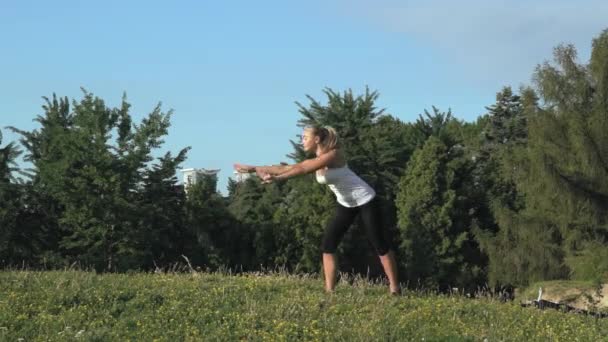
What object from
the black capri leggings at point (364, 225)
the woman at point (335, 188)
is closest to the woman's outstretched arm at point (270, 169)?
the woman at point (335, 188)

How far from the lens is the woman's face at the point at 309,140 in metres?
8.52

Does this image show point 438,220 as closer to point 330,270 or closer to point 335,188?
point 330,270

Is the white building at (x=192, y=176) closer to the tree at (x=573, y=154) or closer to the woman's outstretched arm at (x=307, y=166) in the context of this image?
the tree at (x=573, y=154)

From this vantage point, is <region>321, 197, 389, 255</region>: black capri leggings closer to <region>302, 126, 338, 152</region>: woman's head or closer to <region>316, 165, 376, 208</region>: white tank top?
<region>316, 165, 376, 208</region>: white tank top

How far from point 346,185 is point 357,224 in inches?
949

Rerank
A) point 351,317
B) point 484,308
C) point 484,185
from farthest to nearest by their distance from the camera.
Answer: point 484,185
point 484,308
point 351,317

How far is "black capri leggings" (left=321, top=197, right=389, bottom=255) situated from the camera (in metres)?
8.57

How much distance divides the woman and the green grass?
414mm

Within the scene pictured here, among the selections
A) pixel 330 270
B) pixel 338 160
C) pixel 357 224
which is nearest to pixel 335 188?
pixel 338 160

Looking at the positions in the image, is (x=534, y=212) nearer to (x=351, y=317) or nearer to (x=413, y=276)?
(x=413, y=276)

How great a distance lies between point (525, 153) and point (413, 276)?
6.75 metres

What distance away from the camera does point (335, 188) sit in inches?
338

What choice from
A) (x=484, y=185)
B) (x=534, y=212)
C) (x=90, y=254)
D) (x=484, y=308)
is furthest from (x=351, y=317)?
(x=484, y=185)

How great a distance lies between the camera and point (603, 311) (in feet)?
29.8
